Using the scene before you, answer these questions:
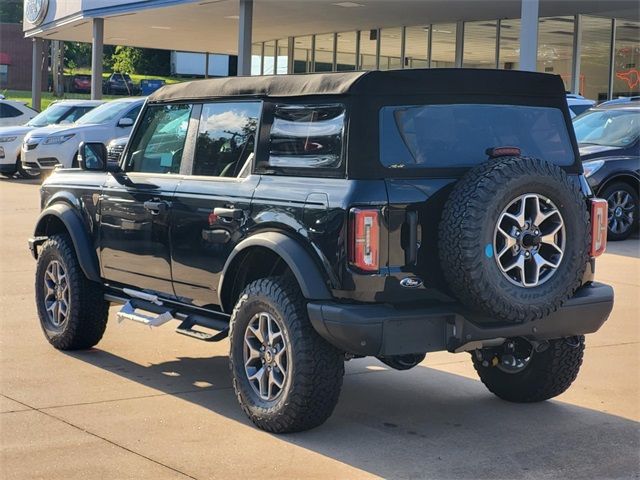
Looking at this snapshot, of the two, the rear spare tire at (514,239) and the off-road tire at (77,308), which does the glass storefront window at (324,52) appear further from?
the rear spare tire at (514,239)

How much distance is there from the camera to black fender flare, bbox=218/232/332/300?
515 cm

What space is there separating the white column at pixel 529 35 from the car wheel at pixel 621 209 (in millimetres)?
2582

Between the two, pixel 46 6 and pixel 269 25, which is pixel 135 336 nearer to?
pixel 269 25

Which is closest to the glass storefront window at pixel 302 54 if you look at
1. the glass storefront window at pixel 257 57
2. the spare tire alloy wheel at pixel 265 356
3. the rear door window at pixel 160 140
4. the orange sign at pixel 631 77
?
the glass storefront window at pixel 257 57

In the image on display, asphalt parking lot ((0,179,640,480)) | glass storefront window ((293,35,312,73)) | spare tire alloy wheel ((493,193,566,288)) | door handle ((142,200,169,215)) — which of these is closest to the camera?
asphalt parking lot ((0,179,640,480))

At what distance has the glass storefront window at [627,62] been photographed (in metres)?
25.7

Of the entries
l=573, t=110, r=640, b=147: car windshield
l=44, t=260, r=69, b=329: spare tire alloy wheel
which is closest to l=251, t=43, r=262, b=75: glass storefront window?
l=573, t=110, r=640, b=147: car windshield

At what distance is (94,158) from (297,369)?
2600 mm

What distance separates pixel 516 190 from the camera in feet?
16.6

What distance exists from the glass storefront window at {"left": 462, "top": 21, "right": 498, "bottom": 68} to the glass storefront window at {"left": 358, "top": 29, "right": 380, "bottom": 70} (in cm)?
340

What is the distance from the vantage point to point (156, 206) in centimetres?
644

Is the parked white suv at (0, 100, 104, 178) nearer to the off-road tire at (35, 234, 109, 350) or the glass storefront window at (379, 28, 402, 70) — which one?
the glass storefront window at (379, 28, 402, 70)

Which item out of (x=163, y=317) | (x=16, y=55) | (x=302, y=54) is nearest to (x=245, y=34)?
(x=302, y=54)

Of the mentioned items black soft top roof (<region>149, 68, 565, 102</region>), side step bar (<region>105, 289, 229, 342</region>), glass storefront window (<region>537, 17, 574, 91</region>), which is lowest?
side step bar (<region>105, 289, 229, 342</region>)
